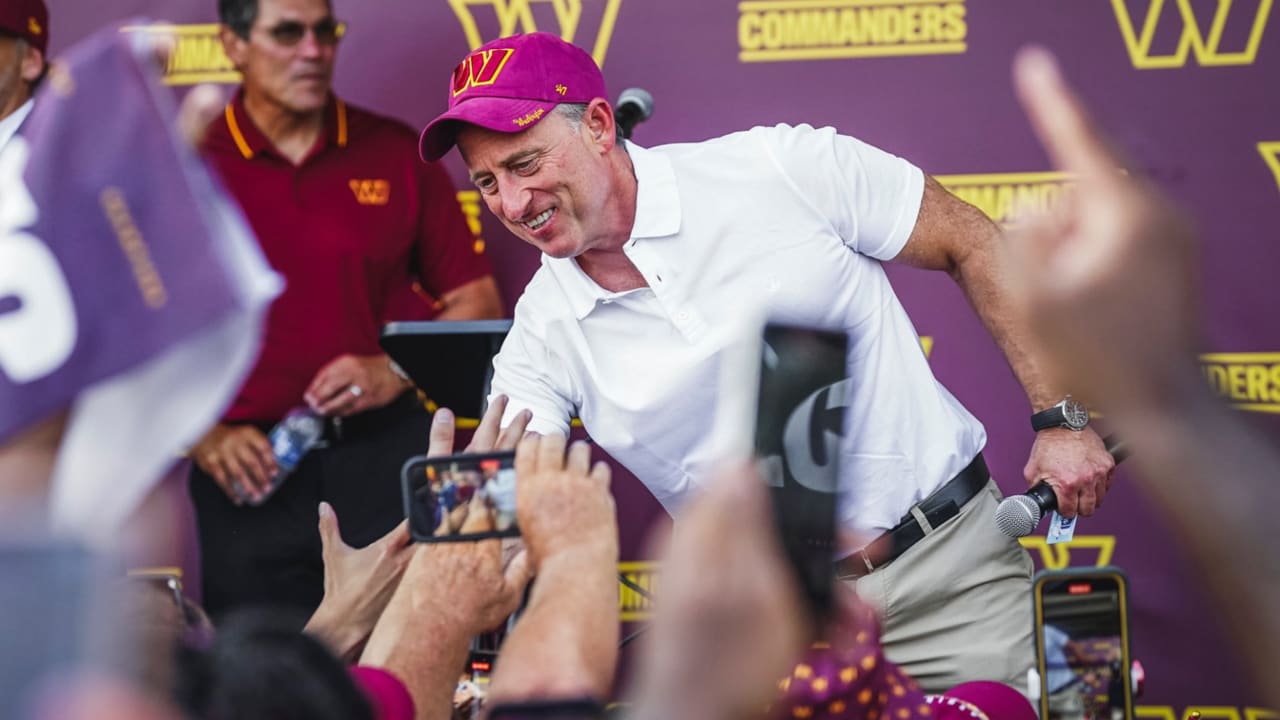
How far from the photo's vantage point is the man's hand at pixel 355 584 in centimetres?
198

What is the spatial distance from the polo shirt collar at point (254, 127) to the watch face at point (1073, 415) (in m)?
2.00

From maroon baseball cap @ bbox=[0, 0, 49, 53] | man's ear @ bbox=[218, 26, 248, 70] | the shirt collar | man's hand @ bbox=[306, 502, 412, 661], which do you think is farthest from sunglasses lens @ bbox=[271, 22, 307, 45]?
man's hand @ bbox=[306, 502, 412, 661]

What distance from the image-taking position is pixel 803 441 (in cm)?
130

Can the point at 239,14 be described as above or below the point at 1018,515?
above

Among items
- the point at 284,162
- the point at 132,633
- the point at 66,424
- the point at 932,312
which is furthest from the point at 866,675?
the point at 284,162

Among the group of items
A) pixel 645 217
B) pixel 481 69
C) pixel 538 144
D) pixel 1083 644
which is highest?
pixel 481 69

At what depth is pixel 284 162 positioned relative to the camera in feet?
12.0

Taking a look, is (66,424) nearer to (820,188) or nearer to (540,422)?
(540,422)

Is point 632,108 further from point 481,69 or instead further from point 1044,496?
point 1044,496

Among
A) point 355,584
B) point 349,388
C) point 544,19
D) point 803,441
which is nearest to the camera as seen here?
point 803,441

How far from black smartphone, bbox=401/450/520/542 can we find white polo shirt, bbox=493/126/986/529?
848 mm

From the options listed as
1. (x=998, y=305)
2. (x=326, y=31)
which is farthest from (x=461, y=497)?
(x=326, y=31)

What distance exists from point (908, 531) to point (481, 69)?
45.2 inches

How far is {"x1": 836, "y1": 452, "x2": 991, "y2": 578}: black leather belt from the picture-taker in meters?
2.61
